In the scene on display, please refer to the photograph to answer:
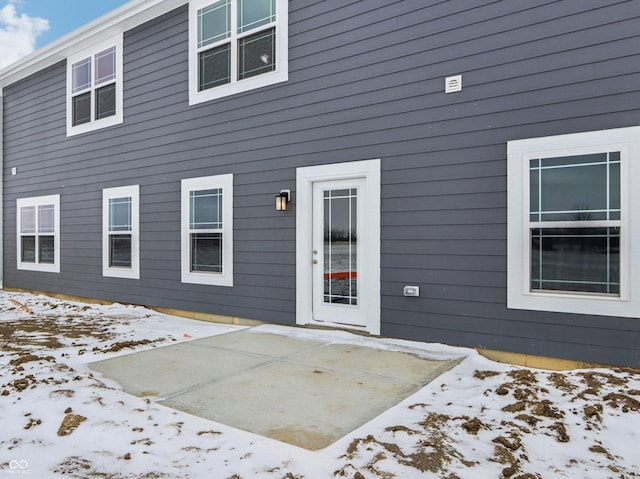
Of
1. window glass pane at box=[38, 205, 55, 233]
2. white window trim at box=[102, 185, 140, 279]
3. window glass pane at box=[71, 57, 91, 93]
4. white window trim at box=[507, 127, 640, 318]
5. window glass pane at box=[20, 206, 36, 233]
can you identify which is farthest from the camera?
window glass pane at box=[20, 206, 36, 233]

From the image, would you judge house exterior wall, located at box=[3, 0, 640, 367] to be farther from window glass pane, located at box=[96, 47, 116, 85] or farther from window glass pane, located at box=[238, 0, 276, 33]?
window glass pane, located at box=[96, 47, 116, 85]

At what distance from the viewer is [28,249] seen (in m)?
9.70

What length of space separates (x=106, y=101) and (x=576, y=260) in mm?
7659

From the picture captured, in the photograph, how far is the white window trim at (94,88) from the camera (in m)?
7.61

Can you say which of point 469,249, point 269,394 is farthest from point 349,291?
point 269,394

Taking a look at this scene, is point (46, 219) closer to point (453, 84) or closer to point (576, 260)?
point (453, 84)

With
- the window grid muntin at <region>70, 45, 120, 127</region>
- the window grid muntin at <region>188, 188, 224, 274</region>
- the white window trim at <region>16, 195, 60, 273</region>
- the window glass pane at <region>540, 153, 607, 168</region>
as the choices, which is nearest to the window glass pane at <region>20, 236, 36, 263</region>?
the white window trim at <region>16, 195, 60, 273</region>

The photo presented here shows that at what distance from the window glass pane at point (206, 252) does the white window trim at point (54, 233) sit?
3.99 meters

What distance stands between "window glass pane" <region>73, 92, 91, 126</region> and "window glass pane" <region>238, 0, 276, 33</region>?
12.6ft

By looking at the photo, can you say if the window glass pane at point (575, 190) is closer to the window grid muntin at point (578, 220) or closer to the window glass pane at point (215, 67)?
the window grid muntin at point (578, 220)

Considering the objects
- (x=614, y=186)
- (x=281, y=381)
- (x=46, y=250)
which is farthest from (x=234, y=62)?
(x=46, y=250)

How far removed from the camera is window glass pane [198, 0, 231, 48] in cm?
616

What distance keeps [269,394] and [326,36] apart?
3.98 metres

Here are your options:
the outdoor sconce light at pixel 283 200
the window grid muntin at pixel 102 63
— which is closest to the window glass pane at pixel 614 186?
the outdoor sconce light at pixel 283 200
